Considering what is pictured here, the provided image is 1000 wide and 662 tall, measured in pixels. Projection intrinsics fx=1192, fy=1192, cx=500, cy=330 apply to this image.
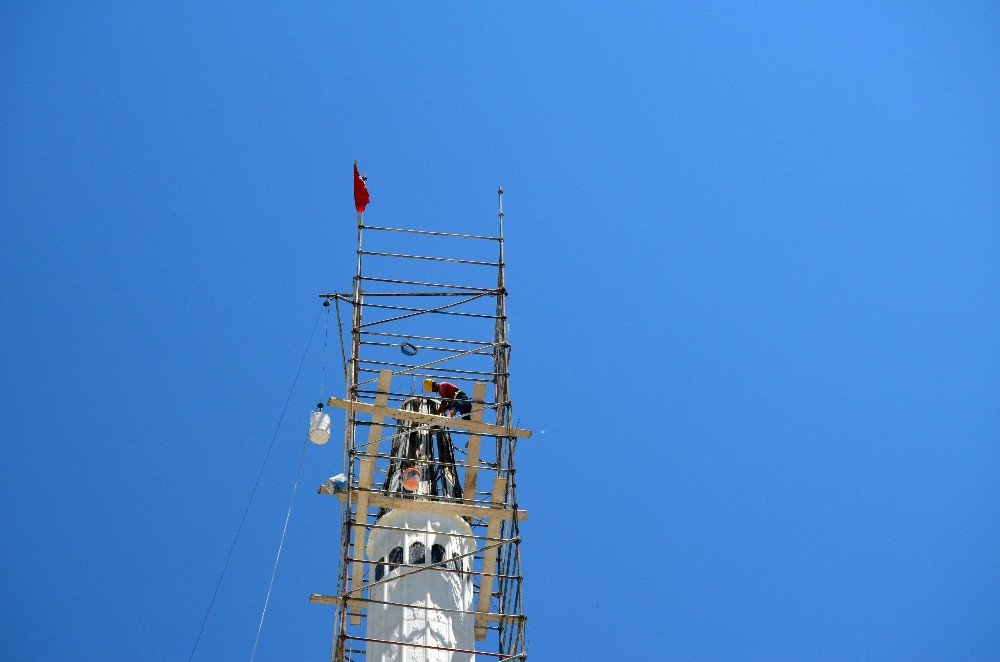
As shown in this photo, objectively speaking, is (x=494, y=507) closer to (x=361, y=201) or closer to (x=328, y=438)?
(x=328, y=438)

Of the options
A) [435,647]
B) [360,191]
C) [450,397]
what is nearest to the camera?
[435,647]

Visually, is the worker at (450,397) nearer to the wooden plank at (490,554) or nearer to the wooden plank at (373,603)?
the wooden plank at (490,554)

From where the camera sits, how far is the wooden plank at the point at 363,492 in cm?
3353

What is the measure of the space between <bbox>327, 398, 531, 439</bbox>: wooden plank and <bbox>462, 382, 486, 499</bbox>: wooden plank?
51 centimetres

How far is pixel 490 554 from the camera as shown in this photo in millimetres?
34406

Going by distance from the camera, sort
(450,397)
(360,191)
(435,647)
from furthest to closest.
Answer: (360,191), (450,397), (435,647)

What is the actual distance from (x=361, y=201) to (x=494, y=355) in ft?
23.3

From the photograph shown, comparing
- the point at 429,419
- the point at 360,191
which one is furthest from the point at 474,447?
the point at 360,191

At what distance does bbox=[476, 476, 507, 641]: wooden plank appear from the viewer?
113ft

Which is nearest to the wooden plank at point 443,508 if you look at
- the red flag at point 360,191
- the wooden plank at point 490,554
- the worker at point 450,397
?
the wooden plank at point 490,554

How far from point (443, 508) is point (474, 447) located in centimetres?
281

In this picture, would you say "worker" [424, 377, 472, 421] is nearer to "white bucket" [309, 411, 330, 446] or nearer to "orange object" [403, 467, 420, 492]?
"orange object" [403, 467, 420, 492]

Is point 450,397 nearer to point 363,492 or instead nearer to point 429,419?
point 429,419

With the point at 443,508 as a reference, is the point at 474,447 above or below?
above
